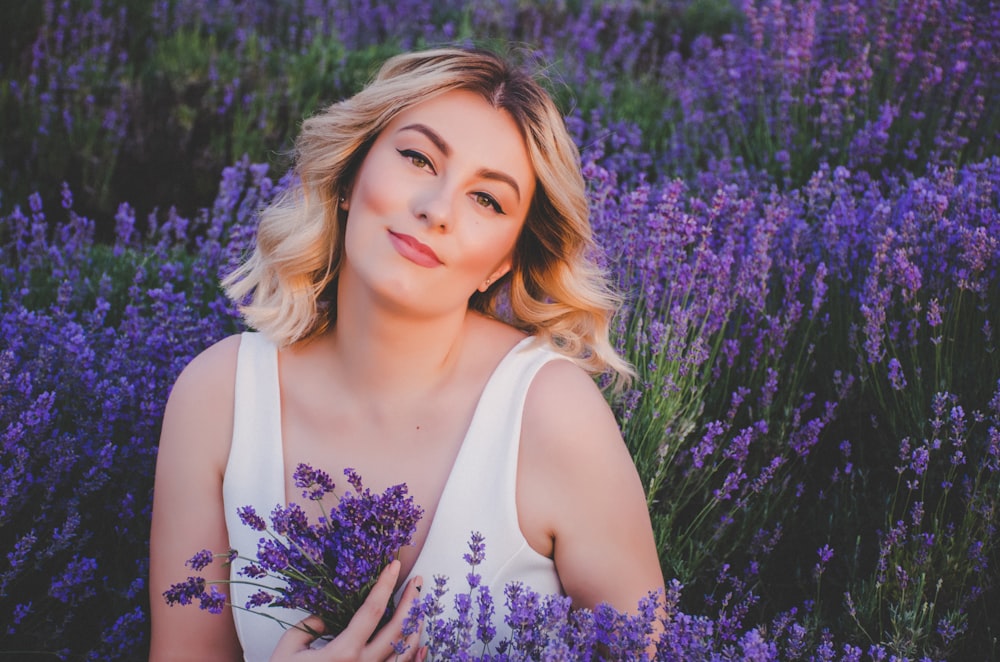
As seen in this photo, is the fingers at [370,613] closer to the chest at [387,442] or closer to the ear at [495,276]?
the chest at [387,442]

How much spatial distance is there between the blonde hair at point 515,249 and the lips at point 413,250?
1.14 ft

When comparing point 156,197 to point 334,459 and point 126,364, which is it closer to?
point 126,364

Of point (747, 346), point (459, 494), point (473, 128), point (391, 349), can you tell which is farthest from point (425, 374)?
point (747, 346)

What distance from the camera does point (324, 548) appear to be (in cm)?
176

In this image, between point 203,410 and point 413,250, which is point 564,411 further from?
point 203,410

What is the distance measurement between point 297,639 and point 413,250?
757 millimetres

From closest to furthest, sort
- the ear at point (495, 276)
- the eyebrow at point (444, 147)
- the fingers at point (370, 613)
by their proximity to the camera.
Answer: the fingers at point (370, 613)
the eyebrow at point (444, 147)
the ear at point (495, 276)

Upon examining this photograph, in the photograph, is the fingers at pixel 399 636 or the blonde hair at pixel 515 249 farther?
the blonde hair at pixel 515 249

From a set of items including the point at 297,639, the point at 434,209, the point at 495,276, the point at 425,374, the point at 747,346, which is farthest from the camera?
the point at 747,346

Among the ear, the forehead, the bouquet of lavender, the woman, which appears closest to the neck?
the woman

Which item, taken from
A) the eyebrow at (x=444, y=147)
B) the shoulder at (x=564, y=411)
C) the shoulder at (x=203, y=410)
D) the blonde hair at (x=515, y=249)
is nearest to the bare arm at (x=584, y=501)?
the shoulder at (x=564, y=411)

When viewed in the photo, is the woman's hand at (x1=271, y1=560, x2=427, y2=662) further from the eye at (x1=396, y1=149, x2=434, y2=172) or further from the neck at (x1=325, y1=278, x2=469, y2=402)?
the eye at (x1=396, y1=149, x2=434, y2=172)

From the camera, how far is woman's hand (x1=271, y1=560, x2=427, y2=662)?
177 centimetres

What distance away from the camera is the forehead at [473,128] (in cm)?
210
